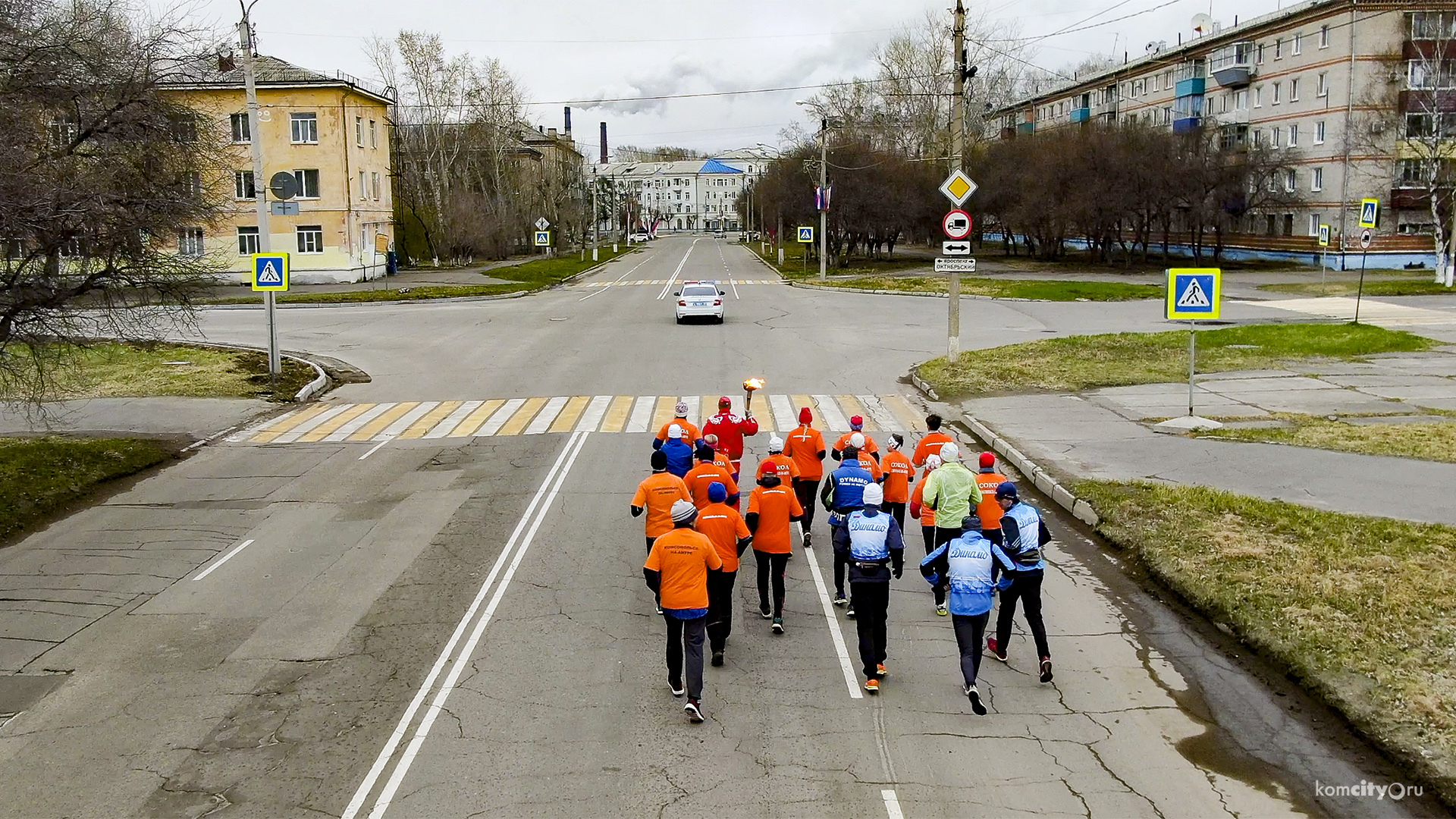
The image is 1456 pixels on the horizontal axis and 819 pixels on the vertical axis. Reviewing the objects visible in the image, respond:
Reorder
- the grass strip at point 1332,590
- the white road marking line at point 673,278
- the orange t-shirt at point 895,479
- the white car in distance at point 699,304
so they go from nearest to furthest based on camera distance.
Answer: the grass strip at point 1332,590 → the orange t-shirt at point 895,479 → the white car in distance at point 699,304 → the white road marking line at point 673,278

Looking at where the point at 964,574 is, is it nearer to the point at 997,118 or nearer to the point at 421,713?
the point at 421,713

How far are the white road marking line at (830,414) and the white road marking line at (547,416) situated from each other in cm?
484

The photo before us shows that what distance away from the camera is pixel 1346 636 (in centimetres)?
865

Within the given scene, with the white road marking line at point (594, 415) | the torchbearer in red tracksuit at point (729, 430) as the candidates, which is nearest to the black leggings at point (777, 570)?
the torchbearer in red tracksuit at point (729, 430)

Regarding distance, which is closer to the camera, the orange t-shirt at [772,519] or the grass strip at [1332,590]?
the grass strip at [1332,590]

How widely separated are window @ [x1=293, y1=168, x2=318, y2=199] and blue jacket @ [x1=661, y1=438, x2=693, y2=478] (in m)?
47.3

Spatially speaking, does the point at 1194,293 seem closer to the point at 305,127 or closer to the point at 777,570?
the point at 777,570

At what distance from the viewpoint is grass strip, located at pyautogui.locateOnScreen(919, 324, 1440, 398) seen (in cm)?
2228

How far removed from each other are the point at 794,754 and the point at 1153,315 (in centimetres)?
3229

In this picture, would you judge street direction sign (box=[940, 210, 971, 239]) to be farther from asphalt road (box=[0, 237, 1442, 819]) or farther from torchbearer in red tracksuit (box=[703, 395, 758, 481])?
torchbearer in red tracksuit (box=[703, 395, 758, 481])

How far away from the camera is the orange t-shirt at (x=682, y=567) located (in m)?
7.97

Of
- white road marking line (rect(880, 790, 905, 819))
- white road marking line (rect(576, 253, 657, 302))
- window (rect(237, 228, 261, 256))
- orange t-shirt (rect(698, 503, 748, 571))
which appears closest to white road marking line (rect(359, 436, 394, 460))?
orange t-shirt (rect(698, 503, 748, 571))

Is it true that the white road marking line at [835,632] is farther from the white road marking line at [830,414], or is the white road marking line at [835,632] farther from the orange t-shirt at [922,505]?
the white road marking line at [830,414]

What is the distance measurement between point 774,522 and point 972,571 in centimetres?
199
